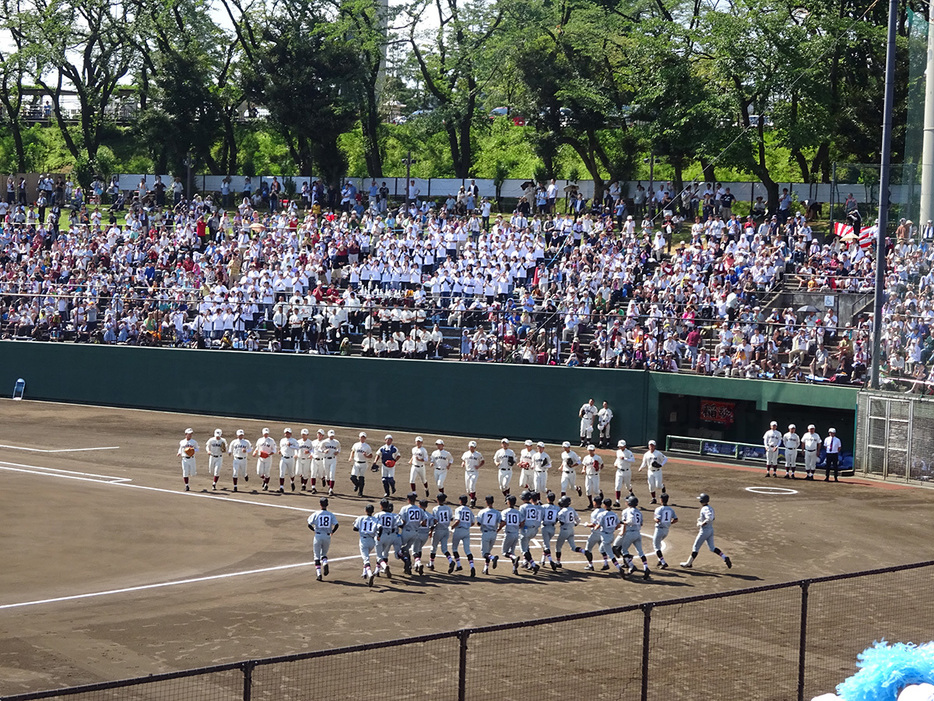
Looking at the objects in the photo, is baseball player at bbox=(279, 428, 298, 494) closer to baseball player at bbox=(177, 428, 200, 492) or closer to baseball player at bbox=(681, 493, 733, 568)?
baseball player at bbox=(177, 428, 200, 492)

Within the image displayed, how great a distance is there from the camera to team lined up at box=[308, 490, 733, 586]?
20.3m

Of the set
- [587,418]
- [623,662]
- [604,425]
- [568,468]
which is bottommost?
[623,662]

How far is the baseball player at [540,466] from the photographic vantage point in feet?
91.3

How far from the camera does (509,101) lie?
54.1 meters

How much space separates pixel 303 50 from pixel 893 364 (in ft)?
120

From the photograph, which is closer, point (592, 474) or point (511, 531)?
point (511, 531)

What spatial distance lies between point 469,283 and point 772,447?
1271cm

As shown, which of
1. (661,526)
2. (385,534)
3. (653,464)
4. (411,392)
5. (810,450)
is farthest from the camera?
(411,392)

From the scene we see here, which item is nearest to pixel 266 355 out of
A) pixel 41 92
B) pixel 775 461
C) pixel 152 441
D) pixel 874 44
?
pixel 152 441

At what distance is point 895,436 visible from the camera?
3150 centimetres

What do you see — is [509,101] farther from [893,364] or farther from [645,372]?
[893,364]

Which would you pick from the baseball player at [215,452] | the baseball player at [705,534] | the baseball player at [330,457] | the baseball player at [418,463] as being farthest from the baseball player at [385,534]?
the baseball player at [215,452]

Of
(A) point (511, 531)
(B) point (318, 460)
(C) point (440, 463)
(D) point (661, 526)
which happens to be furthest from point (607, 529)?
(B) point (318, 460)

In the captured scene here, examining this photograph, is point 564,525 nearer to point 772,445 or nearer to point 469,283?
point 772,445
